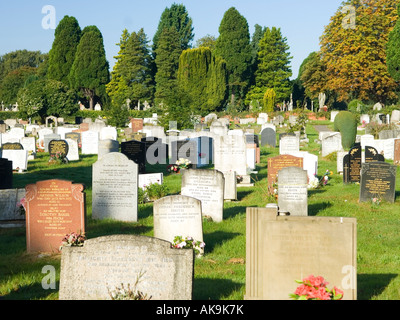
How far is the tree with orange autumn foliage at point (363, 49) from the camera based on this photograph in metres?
52.0

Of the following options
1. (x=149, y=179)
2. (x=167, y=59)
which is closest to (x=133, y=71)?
(x=167, y=59)

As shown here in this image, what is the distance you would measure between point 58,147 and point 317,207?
12311 millimetres

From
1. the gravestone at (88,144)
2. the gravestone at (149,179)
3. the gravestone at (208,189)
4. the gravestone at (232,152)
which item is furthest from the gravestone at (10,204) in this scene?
the gravestone at (88,144)

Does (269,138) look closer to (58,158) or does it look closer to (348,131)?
(348,131)

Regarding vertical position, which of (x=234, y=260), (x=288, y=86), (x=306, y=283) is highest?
(x=288, y=86)

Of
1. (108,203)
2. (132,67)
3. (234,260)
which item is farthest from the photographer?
(132,67)

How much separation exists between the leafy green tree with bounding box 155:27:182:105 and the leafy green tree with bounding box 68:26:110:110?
7219 millimetres

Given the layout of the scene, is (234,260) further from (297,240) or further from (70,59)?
(70,59)

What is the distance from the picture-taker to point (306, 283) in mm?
5469

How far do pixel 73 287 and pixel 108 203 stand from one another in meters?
5.35

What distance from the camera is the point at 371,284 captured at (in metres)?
7.41

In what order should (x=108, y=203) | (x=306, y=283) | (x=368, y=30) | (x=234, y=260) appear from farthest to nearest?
(x=368, y=30), (x=108, y=203), (x=234, y=260), (x=306, y=283)

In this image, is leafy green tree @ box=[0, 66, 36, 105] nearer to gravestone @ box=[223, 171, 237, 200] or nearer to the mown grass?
the mown grass

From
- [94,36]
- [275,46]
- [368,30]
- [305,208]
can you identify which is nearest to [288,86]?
[275,46]
